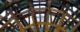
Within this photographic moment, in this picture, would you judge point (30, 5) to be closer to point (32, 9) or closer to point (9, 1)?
point (32, 9)

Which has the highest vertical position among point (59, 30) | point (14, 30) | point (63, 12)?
point (63, 12)

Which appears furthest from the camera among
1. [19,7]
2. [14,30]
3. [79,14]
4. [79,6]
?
[14,30]

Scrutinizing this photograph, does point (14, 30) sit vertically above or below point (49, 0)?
below

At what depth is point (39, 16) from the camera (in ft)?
68.1

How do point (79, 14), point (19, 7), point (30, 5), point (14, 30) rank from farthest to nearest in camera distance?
point (14, 30) → point (19, 7) → point (79, 14) → point (30, 5)

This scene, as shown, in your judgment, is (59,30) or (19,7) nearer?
(59,30)

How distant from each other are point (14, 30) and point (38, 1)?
3976mm

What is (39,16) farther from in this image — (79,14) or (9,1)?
(9,1)

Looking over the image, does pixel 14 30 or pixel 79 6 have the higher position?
pixel 79 6

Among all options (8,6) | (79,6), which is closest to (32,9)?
(8,6)

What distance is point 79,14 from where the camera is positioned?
1574cm

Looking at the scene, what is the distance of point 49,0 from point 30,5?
903mm

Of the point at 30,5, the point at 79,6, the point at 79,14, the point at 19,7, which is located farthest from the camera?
the point at 19,7

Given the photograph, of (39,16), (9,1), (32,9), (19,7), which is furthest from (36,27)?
(39,16)
